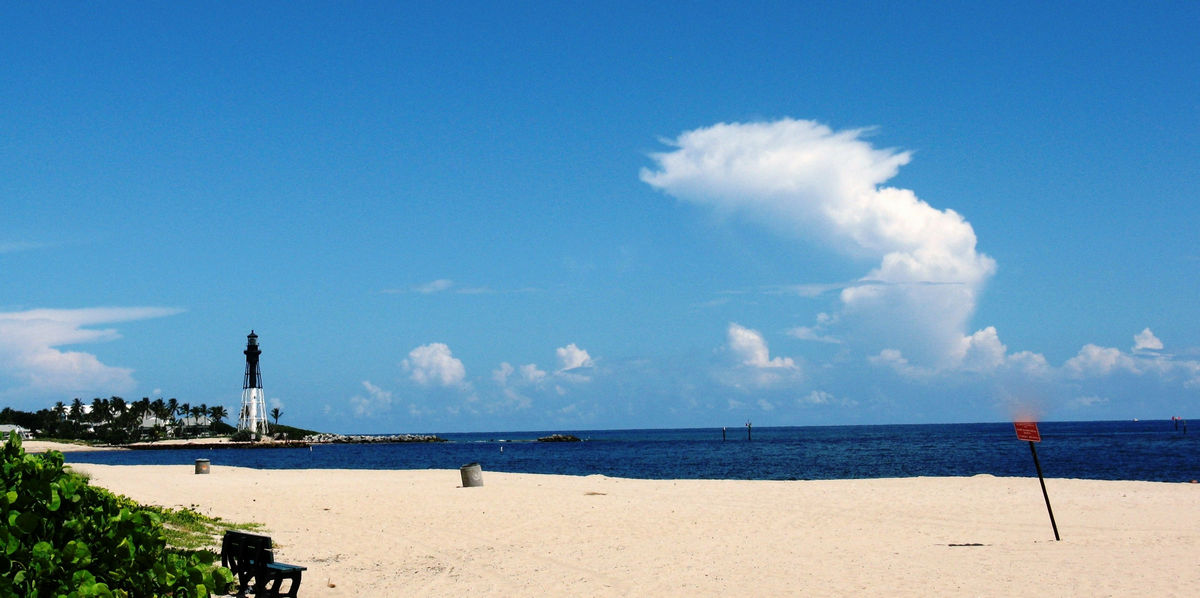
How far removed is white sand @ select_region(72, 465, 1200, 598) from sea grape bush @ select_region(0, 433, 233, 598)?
5227 mm

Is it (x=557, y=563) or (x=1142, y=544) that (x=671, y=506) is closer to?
(x=557, y=563)

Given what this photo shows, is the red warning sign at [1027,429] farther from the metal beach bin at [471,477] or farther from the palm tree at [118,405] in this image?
the palm tree at [118,405]

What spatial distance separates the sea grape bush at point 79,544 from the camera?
18.2 feet

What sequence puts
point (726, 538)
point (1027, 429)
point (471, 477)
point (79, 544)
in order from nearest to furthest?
point (79, 544)
point (1027, 429)
point (726, 538)
point (471, 477)

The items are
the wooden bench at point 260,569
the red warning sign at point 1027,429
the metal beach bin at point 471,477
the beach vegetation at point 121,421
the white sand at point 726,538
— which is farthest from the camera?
the beach vegetation at point 121,421

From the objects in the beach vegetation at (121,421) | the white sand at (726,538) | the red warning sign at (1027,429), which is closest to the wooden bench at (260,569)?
the white sand at (726,538)

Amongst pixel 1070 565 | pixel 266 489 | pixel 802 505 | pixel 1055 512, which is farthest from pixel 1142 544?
pixel 266 489

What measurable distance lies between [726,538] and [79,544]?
12.5 meters

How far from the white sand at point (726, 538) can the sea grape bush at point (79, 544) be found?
5227 mm

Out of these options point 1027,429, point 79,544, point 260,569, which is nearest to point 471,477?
point 1027,429

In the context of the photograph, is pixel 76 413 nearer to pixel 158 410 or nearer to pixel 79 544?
pixel 158 410

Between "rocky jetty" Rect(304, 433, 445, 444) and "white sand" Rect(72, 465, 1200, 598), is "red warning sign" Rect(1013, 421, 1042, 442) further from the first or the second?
"rocky jetty" Rect(304, 433, 445, 444)

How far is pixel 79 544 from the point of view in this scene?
566 cm

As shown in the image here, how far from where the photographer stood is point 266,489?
2794cm
